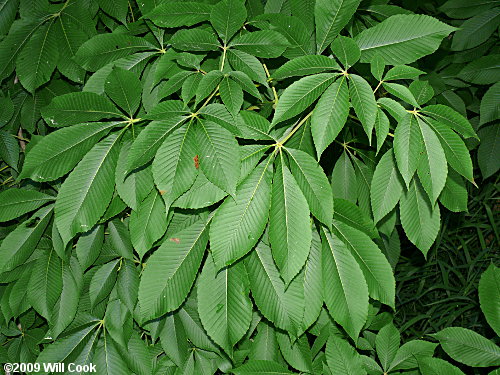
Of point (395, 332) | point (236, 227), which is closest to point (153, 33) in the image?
point (236, 227)

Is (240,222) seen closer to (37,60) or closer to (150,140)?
(150,140)

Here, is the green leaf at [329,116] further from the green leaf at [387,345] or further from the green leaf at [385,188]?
the green leaf at [387,345]

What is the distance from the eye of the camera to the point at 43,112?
36.5 inches

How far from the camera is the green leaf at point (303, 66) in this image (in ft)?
2.72

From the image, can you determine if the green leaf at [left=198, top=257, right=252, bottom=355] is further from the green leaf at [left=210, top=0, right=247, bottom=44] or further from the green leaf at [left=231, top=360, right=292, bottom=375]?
the green leaf at [left=210, top=0, right=247, bottom=44]

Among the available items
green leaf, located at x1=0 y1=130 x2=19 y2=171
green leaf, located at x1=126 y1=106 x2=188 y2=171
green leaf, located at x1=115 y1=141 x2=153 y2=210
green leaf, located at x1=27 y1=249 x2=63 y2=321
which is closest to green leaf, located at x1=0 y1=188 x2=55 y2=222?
green leaf, located at x1=27 y1=249 x2=63 y2=321

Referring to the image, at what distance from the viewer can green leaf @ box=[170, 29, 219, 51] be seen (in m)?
0.90

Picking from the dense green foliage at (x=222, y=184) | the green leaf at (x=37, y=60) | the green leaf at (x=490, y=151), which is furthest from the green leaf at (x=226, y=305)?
the green leaf at (x=490, y=151)

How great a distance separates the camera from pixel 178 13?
95 cm

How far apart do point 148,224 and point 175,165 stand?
162 millimetres

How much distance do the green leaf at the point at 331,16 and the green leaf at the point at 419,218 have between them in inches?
13.1

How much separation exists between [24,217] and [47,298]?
0.32 metres

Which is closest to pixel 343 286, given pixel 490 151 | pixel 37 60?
pixel 37 60

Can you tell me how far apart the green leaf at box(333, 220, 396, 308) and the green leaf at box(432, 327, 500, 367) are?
0.78ft
